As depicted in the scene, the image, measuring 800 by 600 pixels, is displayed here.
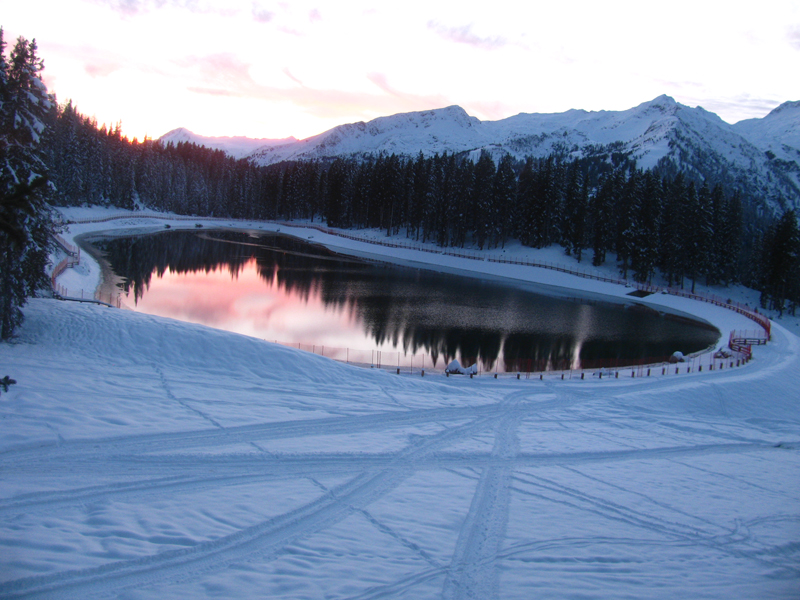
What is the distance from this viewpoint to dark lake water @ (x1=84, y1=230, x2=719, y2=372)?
1331 inches

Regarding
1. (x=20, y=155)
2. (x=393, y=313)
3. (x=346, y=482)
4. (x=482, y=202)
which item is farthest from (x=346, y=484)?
→ (x=482, y=202)

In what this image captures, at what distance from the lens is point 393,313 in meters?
44.0

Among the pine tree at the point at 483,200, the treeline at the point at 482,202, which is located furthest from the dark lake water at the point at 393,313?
the pine tree at the point at 483,200

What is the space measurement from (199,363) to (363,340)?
1442 cm

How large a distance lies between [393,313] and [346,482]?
104 feet

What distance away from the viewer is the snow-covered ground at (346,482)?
8.76 m

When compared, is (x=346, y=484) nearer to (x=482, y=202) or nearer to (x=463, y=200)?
(x=482, y=202)

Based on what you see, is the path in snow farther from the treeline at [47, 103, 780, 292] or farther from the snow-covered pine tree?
the treeline at [47, 103, 780, 292]

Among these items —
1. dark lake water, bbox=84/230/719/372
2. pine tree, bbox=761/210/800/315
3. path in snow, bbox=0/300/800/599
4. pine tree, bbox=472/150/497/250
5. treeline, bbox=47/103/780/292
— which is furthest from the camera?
pine tree, bbox=472/150/497/250

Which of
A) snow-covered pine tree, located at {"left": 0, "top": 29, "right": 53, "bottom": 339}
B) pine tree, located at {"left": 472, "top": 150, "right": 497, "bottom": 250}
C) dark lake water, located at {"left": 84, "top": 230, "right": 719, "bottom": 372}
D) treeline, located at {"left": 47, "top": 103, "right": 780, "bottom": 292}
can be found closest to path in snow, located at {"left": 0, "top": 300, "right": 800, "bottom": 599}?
snow-covered pine tree, located at {"left": 0, "top": 29, "right": 53, "bottom": 339}

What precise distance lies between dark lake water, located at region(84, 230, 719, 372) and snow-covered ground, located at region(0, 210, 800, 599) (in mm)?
9776

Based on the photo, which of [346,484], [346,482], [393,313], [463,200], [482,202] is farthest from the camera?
[463,200]

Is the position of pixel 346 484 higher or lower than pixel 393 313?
lower

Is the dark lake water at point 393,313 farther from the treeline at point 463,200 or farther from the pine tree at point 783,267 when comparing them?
the pine tree at point 783,267
